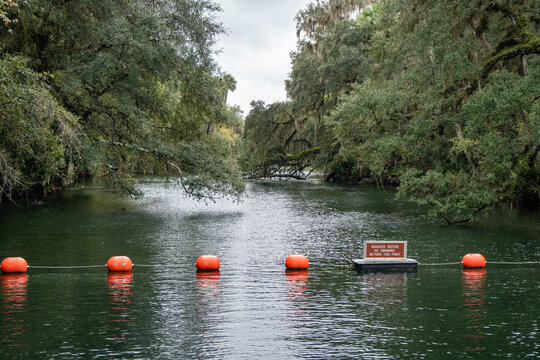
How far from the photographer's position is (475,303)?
42.0 ft

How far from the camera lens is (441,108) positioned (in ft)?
91.2

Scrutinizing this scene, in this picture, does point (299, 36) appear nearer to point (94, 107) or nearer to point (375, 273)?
point (94, 107)

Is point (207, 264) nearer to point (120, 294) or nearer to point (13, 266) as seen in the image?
point (120, 294)

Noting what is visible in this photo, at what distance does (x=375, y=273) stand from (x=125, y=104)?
667 inches

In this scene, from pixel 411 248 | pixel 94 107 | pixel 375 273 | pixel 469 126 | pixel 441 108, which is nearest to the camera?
pixel 375 273

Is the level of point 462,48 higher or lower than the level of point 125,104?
higher

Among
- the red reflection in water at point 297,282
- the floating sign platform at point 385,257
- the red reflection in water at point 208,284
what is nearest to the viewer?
the red reflection in water at point 208,284

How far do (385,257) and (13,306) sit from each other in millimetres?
9711

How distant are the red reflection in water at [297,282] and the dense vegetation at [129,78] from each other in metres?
11.7

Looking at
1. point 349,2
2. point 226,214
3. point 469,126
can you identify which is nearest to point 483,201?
point 469,126

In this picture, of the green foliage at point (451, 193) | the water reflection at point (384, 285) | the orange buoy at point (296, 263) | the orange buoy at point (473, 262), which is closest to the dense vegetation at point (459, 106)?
the green foliage at point (451, 193)

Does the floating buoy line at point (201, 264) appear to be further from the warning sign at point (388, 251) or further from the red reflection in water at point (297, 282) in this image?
the warning sign at point (388, 251)

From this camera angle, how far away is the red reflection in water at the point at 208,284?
44.1ft

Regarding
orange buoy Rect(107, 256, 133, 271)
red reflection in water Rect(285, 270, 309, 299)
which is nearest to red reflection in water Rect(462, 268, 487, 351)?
red reflection in water Rect(285, 270, 309, 299)
